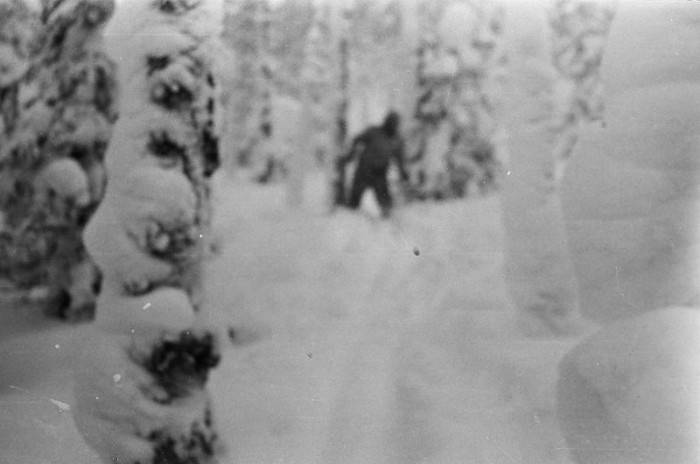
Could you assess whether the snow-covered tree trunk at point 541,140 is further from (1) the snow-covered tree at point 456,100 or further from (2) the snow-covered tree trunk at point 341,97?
(2) the snow-covered tree trunk at point 341,97

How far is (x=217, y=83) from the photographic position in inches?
68.7

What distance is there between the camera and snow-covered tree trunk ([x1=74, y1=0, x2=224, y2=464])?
174cm

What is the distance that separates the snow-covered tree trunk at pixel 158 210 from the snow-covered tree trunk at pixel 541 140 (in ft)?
3.03

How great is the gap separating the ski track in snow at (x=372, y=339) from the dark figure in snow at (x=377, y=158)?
0.24 ft

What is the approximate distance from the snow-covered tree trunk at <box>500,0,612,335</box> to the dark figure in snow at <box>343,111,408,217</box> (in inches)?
13.4

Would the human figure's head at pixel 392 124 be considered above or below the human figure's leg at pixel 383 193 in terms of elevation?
above

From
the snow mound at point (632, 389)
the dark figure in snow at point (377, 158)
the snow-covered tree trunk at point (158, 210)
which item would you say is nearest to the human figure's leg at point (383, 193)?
the dark figure in snow at point (377, 158)

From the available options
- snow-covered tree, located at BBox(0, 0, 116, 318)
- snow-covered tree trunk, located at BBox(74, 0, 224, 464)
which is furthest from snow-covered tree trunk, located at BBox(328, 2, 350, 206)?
snow-covered tree, located at BBox(0, 0, 116, 318)

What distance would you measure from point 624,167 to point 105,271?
1641mm

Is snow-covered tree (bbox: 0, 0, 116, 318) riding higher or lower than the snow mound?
higher

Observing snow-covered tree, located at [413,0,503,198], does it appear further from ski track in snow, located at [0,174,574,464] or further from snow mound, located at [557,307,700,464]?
snow mound, located at [557,307,700,464]

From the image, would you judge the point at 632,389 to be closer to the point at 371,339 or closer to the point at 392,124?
the point at 371,339

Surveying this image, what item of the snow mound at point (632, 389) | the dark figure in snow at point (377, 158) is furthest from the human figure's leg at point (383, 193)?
the snow mound at point (632, 389)

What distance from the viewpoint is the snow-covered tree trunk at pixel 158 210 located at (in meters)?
1.74
